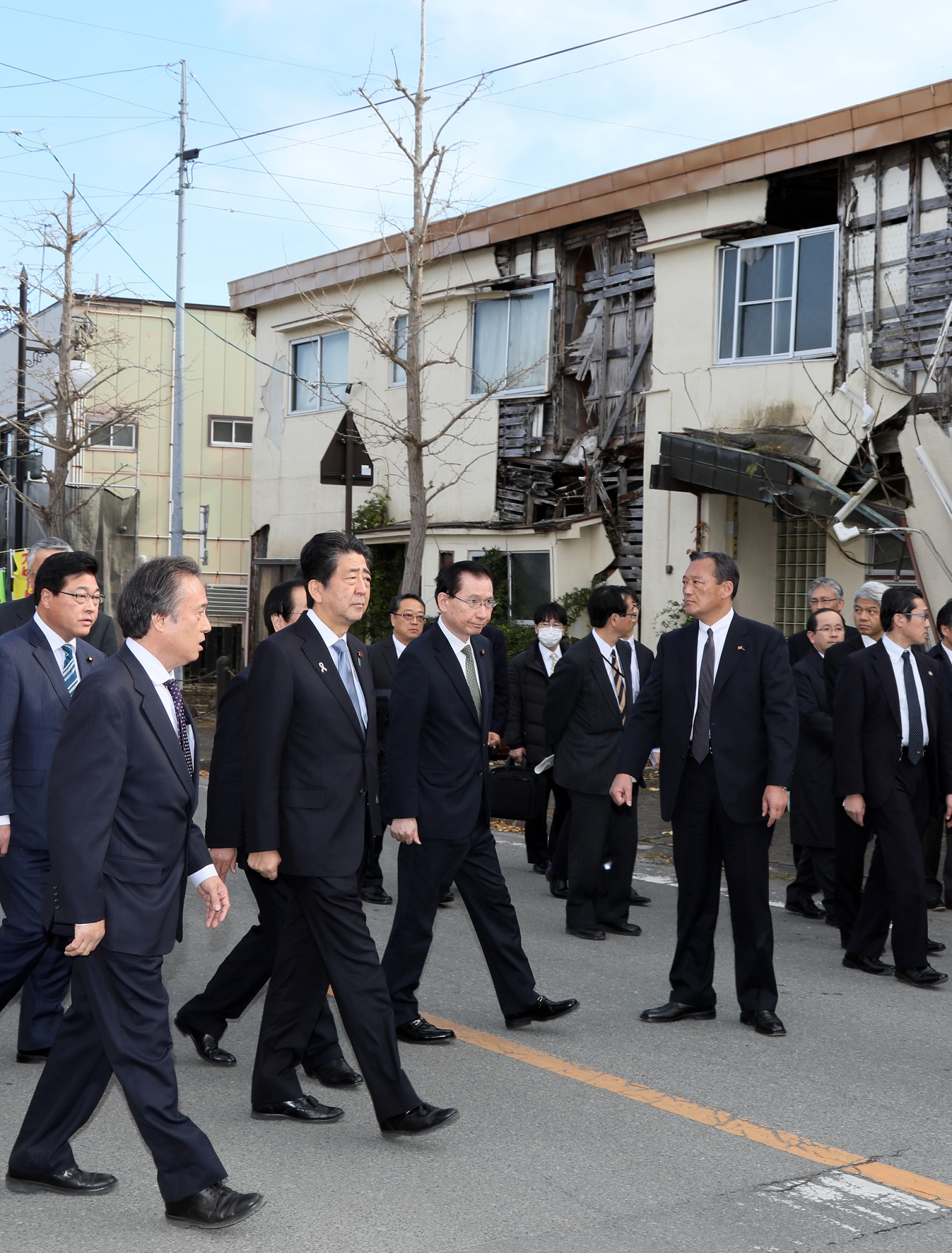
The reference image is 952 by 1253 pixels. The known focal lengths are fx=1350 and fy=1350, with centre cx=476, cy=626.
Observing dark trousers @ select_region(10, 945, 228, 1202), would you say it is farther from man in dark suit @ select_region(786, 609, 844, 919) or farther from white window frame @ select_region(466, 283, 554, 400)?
white window frame @ select_region(466, 283, 554, 400)

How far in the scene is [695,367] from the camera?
53.3 ft

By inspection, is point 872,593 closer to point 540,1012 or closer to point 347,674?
point 540,1012

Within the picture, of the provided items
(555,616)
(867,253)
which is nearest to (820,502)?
(867,253)

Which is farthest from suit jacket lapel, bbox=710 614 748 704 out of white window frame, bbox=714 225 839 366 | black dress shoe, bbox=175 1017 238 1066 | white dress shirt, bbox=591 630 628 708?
white window frame, bbox=714 225 839 366

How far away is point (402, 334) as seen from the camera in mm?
20500

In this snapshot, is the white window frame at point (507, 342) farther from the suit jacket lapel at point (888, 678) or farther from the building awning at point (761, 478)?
the suit jacket lapel at point (888, 678)

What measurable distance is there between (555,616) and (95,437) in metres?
22.7

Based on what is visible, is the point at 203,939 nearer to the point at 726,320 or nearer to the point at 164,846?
the point at 164,846

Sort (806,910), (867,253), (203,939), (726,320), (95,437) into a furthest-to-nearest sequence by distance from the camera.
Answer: (95,437) → (726,320) → (867,253) → (806,910) → (203,939)

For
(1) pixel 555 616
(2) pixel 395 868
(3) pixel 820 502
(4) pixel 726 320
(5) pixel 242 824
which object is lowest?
(2) pixel 395 868

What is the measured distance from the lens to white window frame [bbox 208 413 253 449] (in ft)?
110

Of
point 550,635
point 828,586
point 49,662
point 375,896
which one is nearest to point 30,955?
point 49,662

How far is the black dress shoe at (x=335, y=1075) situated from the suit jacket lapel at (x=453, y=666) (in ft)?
5.13

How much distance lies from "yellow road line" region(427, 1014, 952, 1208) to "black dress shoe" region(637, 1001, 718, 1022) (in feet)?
2.24
